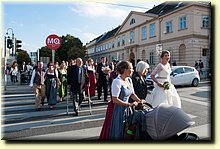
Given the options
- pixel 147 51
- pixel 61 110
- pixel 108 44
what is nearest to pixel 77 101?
pixel 61 110

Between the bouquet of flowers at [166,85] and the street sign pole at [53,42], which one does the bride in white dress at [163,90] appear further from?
the street sign pole at [53,42]

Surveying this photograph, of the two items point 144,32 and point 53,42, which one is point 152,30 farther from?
point 53,42

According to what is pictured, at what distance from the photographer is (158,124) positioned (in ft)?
10.8

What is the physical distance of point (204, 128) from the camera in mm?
5477

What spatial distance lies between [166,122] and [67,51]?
136 feet

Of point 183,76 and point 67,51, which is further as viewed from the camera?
point 67,51

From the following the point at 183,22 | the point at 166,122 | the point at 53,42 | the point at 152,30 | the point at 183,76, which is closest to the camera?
the point at 166,122

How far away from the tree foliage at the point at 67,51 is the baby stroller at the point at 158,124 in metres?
34.6

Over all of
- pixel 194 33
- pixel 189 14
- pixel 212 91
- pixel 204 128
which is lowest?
pixel 204 128

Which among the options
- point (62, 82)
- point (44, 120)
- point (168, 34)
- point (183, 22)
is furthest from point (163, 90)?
point (168, 34)

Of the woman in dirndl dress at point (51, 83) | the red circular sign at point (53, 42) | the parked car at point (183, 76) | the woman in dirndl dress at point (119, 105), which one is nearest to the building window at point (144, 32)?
the parked car at point (183, 76)

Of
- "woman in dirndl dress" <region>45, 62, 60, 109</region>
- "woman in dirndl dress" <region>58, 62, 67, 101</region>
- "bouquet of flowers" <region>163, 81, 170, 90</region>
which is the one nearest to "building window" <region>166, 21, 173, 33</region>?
"woman in dirndl dress" <region>58, 62, 67, 101</region>

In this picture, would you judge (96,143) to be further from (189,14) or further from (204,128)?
(189,14)

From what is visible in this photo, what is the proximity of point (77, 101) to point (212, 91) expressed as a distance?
4193mm
